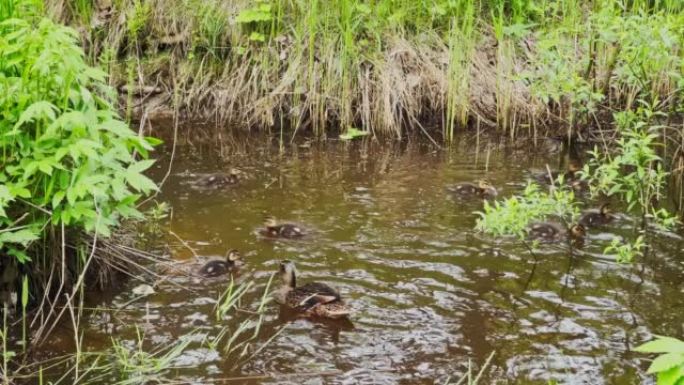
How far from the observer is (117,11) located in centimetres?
979

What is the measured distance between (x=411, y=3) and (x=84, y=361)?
6.30m

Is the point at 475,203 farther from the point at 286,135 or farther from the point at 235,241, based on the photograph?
the point at 286,135

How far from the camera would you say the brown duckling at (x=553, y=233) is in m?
5.98

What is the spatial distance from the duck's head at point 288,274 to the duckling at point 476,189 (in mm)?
2285

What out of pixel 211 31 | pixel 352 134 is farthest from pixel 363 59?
pixel 211 31

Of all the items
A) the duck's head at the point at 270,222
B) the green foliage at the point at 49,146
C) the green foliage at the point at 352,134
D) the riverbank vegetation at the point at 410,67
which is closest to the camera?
the green foliage at the point at 49,146

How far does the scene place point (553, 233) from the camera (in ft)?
19.7

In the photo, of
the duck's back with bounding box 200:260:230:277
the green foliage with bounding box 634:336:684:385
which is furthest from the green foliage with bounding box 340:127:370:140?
the green foliage with bounding box 634:336:684:385

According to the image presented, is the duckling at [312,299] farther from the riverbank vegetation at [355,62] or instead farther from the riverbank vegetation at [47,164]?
the riverbank vegetation at [355,62]

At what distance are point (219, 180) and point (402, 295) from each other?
2.67 meters

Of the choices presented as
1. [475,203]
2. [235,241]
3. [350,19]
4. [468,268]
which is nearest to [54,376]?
[235,241]

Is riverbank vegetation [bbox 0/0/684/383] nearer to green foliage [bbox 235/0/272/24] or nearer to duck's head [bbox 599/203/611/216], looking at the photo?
green foliage [bbox 235/0/272/24]

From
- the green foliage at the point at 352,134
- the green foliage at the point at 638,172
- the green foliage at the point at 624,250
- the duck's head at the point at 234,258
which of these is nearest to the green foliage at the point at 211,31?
the green foliage at the point at 352,134

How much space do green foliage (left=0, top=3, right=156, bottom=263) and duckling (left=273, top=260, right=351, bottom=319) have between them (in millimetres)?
1114
